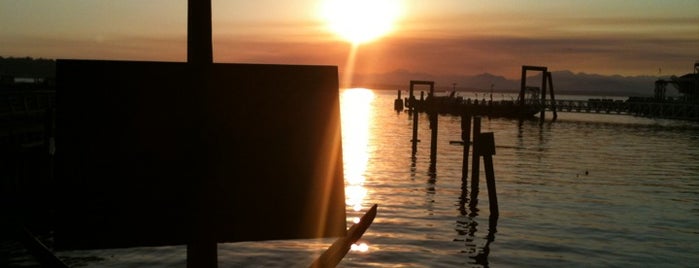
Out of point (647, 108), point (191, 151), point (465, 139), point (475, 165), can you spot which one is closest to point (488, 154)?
point (475, 165)

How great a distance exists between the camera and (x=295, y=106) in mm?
4004

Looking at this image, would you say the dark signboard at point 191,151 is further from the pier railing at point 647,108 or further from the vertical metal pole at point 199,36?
the pier railing at point 647,108

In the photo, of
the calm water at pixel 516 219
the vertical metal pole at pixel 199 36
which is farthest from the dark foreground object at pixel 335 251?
the calm water at pixel 516 219

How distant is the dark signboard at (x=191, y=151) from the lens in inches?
148

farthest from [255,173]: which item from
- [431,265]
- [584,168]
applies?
[584,168]

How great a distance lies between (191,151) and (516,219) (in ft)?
56.2

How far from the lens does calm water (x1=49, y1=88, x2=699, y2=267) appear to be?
14977mm

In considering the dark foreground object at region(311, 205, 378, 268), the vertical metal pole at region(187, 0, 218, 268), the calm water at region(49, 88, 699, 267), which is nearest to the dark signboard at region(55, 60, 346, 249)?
the vertical metal pole at region(187, 0, 218, 268)

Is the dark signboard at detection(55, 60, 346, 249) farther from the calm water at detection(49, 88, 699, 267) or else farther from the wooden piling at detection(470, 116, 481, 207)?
the wooden piling at detection(470, 116, 481, 207)

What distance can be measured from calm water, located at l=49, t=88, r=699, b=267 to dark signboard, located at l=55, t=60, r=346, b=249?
34.0 feet

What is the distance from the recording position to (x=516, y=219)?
20078mm

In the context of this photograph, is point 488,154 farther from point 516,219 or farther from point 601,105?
point 601,105

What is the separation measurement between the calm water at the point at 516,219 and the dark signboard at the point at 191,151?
34.0 feet

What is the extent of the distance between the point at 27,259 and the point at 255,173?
36.2 feet
